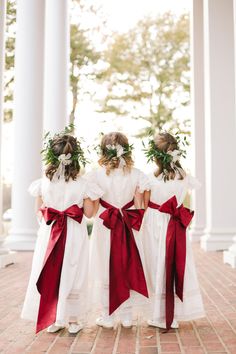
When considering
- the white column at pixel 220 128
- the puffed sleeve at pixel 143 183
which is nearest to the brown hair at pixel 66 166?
the puffed sleeve at pixel 143 183

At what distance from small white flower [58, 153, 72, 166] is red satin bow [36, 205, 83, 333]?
1.43 feet

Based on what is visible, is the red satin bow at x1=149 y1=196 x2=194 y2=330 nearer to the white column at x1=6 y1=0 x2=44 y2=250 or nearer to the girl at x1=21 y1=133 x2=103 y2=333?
the girl at x1=21 y1=133 x2=103 y2=333

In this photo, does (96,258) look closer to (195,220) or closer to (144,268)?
(144,268)

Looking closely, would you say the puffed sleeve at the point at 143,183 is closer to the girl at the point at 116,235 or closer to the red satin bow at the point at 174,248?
the girl at the point at 116,235

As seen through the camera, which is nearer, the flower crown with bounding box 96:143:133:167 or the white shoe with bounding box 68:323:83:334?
the white shoe with bounding box 68:323:83:334

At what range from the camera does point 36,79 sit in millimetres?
11758

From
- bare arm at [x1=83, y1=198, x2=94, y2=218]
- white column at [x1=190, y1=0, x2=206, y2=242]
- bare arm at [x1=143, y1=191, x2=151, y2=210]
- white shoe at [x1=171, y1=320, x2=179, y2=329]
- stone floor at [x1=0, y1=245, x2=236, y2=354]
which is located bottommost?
stone floor at [x1=0, y1=245, x2=236, y2=354]

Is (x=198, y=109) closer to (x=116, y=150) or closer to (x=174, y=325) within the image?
(x=116, y=150)

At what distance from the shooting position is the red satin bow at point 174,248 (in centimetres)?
482

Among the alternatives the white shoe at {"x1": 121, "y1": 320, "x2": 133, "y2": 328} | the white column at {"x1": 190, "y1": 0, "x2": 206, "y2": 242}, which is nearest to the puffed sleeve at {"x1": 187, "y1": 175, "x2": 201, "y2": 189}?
the white shoe at {"x1": 121, "y1": 320, "x2": 133, "y2": 328}

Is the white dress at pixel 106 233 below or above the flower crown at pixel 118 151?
below

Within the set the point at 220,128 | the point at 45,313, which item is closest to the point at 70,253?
the point at 45,313

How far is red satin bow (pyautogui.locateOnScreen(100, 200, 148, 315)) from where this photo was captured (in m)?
4.82

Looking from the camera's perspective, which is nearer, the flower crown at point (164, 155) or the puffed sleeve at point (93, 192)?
the puffed sleeve at point (93, 192)
